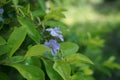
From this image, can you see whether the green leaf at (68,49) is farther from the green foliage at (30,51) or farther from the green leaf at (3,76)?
the green leaf at (3,76)

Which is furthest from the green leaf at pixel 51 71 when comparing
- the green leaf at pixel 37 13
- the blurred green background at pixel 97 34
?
the blurred green background at pixel 97 34

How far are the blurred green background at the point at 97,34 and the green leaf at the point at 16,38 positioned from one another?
0.48 meters

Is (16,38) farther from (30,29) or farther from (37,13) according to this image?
(37,13)

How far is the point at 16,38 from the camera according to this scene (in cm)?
141

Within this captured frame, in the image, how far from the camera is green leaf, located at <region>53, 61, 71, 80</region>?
138 centimetres

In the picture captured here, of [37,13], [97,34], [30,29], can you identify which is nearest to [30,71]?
[30,29]

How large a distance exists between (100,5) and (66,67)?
38.6ft

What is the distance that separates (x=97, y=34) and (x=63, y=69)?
1.85 meters

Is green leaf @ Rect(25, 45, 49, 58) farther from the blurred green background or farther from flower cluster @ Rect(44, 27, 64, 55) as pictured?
the blurred green background

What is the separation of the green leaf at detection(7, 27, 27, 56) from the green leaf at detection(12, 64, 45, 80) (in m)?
0.07

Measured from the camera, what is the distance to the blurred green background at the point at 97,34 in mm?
2734

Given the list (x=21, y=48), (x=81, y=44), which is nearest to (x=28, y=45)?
(x=21, y=48)

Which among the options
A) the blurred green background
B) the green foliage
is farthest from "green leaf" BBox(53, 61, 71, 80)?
the blurred green background

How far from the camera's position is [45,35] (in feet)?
5.13
